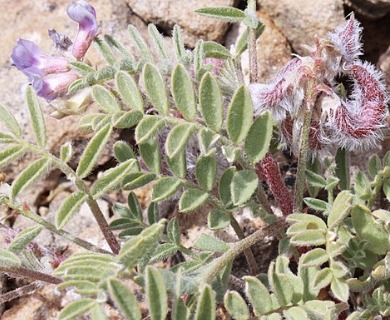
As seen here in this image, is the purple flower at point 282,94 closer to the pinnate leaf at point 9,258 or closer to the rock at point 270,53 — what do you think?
the rock at point 270,53

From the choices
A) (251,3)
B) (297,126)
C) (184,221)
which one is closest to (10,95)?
(184,221)

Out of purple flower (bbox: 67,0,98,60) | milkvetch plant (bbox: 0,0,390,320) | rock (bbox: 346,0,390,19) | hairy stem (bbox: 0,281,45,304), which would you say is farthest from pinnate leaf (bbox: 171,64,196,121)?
rock (bbox: 346,0,390,19)

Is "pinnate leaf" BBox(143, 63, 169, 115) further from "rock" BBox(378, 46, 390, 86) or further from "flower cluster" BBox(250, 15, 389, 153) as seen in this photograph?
"rock" BBox(378, 46, 390, 86)

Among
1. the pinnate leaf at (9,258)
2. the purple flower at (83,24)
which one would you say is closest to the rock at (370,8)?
the purple flower at (83,24)

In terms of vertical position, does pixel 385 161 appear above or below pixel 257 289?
above

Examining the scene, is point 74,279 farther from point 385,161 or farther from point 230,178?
point 385,161

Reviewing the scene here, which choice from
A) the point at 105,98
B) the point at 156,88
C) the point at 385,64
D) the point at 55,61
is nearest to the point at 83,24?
the point at 55,61

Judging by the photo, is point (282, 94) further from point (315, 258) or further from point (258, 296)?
point (258, 296)

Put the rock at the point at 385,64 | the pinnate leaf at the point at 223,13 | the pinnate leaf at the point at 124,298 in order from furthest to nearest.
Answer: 1. the rock at the point at 385,64
2. the pinnate leaf at the point at 223,13
3. the pinnate leaf at the point at 124,298
